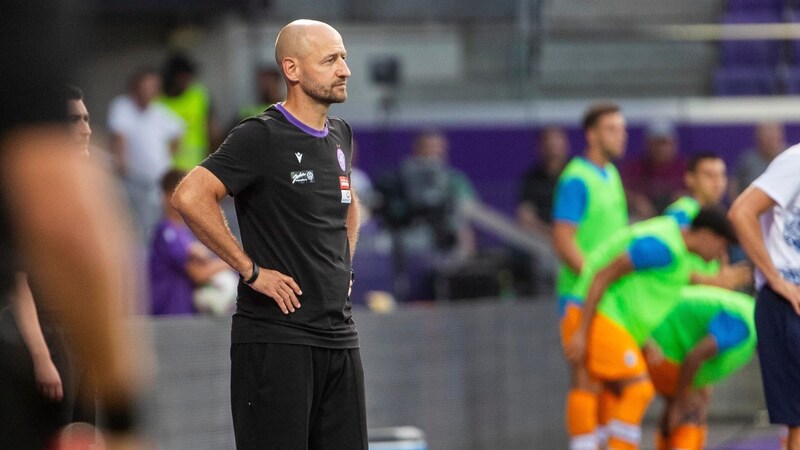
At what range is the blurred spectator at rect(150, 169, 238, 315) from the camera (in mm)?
9383

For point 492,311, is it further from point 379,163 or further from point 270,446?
point 270,446

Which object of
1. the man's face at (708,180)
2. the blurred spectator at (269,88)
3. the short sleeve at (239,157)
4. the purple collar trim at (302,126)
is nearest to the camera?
the short sleeve at (239,157)

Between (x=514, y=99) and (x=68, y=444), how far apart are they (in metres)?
13.4

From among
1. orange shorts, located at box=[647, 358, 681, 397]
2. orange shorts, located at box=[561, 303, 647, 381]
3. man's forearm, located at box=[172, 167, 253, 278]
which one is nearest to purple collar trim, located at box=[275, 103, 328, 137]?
man's forearm, located at box=[172, 167, 253, 278]

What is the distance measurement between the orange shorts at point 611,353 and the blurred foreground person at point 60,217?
278 inches

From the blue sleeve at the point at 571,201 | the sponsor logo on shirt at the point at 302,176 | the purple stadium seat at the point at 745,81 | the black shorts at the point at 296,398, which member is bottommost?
the black shorts at the point at 296,398

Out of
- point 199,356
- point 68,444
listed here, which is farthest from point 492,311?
point 68,444

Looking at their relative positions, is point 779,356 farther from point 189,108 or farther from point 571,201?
point 189,108

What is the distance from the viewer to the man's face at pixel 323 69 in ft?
19.4

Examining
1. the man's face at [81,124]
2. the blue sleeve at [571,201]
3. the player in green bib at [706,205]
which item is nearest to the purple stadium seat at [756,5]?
the player in green bib at [706,205]

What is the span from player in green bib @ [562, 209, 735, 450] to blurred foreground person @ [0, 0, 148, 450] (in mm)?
6912

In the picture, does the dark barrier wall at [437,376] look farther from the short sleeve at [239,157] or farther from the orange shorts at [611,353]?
the short sleeve at [239,157]

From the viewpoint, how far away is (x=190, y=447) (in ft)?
29.3

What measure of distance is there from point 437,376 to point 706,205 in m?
2.41
